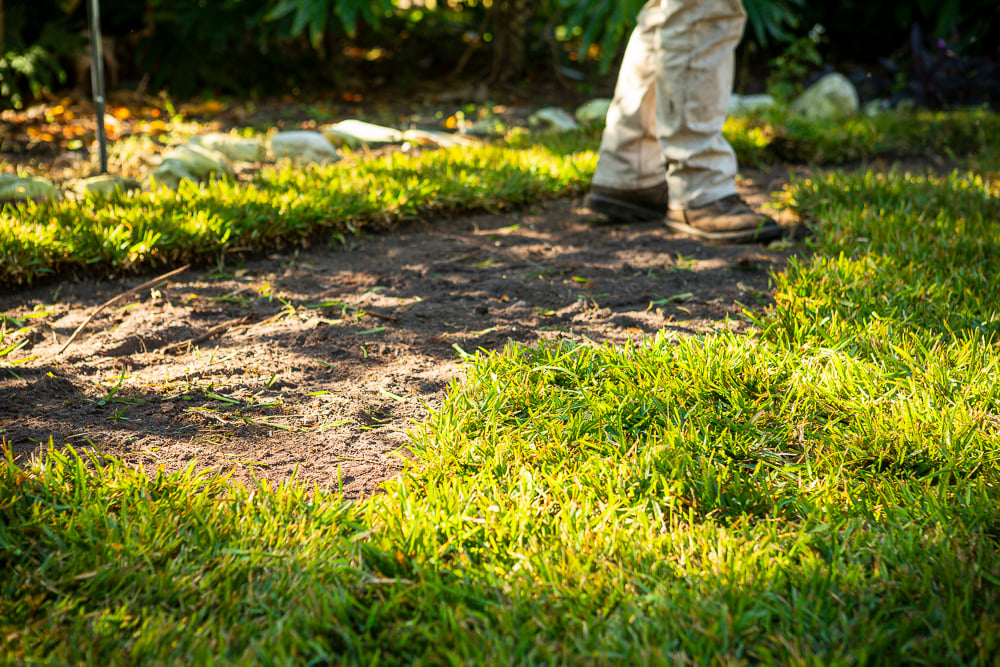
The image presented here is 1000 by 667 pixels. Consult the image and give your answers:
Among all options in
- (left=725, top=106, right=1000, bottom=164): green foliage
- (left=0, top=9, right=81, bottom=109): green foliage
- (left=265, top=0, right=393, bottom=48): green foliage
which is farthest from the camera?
(left=265, top=0, right=393, bottom=48): green foliage

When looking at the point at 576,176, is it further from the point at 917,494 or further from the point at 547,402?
the point at 917,494

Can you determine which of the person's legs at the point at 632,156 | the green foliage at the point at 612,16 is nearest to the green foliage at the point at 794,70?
the green foliage at the point at 612,16

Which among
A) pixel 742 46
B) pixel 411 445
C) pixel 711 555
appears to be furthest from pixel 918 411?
pixel 742 46

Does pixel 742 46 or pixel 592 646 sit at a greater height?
pixel 742 46

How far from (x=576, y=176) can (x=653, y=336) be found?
1.94 metres

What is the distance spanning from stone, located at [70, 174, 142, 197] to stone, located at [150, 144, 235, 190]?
12 cm

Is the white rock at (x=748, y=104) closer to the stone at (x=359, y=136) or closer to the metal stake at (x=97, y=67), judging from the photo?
the stone at (x=359, y=136)

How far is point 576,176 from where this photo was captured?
155 inches

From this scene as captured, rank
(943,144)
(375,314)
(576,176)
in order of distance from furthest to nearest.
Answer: (943,144), (576,176), (375,314)

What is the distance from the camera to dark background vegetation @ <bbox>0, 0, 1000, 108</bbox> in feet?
18.1

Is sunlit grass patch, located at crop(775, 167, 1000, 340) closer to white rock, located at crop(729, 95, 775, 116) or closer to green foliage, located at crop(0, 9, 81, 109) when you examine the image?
white rock, located at crop(729, 95, 775, 116)

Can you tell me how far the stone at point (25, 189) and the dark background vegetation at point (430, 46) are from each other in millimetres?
2071

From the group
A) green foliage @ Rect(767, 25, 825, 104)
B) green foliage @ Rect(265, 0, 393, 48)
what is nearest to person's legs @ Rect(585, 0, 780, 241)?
green foliage @ Rect(265, 0, 393, 48)

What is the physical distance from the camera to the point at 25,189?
320 centimetres
